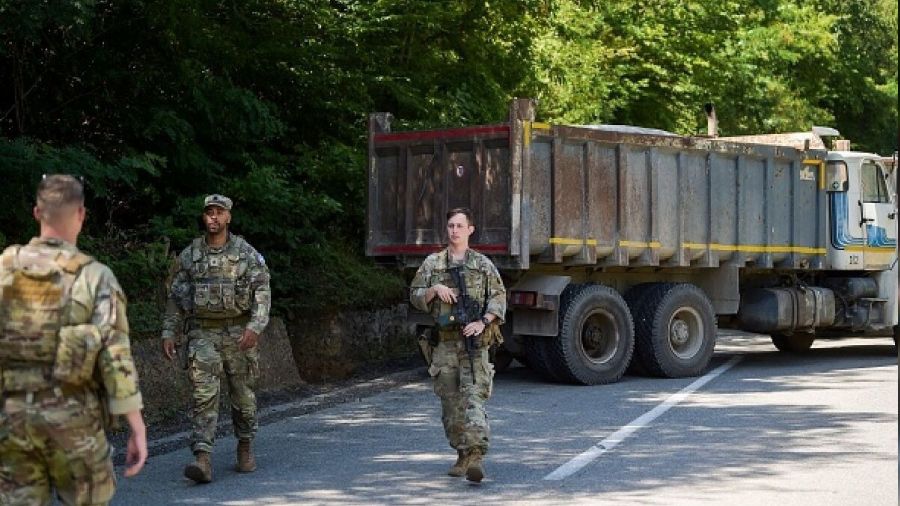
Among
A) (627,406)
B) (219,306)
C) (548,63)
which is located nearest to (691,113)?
(548,63)

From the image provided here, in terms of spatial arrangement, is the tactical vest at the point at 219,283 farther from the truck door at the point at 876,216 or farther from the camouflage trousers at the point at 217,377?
the truck door at the point at 876,216

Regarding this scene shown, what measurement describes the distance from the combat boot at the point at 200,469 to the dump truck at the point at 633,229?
18.4 feet

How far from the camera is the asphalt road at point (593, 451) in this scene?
Result: 8391 millimetres

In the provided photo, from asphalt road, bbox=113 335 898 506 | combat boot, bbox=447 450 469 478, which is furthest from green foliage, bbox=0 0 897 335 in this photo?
combat boot, bbox=447 450 469 478

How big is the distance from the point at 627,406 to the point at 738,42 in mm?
17103

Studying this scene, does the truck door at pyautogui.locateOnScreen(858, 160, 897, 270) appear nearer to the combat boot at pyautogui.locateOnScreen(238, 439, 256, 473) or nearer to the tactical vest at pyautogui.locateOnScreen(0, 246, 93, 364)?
the combat boot at pyautogui.locateOnScreen(238, 439, 256, 473)

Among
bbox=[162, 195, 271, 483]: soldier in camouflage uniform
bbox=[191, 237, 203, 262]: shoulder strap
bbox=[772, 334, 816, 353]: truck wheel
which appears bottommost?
bbox=[772, 334, 816, 353]: truck wheel

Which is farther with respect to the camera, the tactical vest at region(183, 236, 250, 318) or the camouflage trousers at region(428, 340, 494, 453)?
the tactical vest at region(183, 236, 250, 318)

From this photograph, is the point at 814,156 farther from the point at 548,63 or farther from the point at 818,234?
the point at 548,63

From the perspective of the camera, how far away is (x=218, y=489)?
874 centimetres

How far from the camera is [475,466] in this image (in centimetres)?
866

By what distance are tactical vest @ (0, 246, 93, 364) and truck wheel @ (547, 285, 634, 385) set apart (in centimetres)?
944

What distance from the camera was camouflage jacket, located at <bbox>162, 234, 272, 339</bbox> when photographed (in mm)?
9297

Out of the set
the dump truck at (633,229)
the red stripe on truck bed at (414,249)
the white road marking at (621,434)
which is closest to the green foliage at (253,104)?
the red stripe on truck bed at (414,249)
